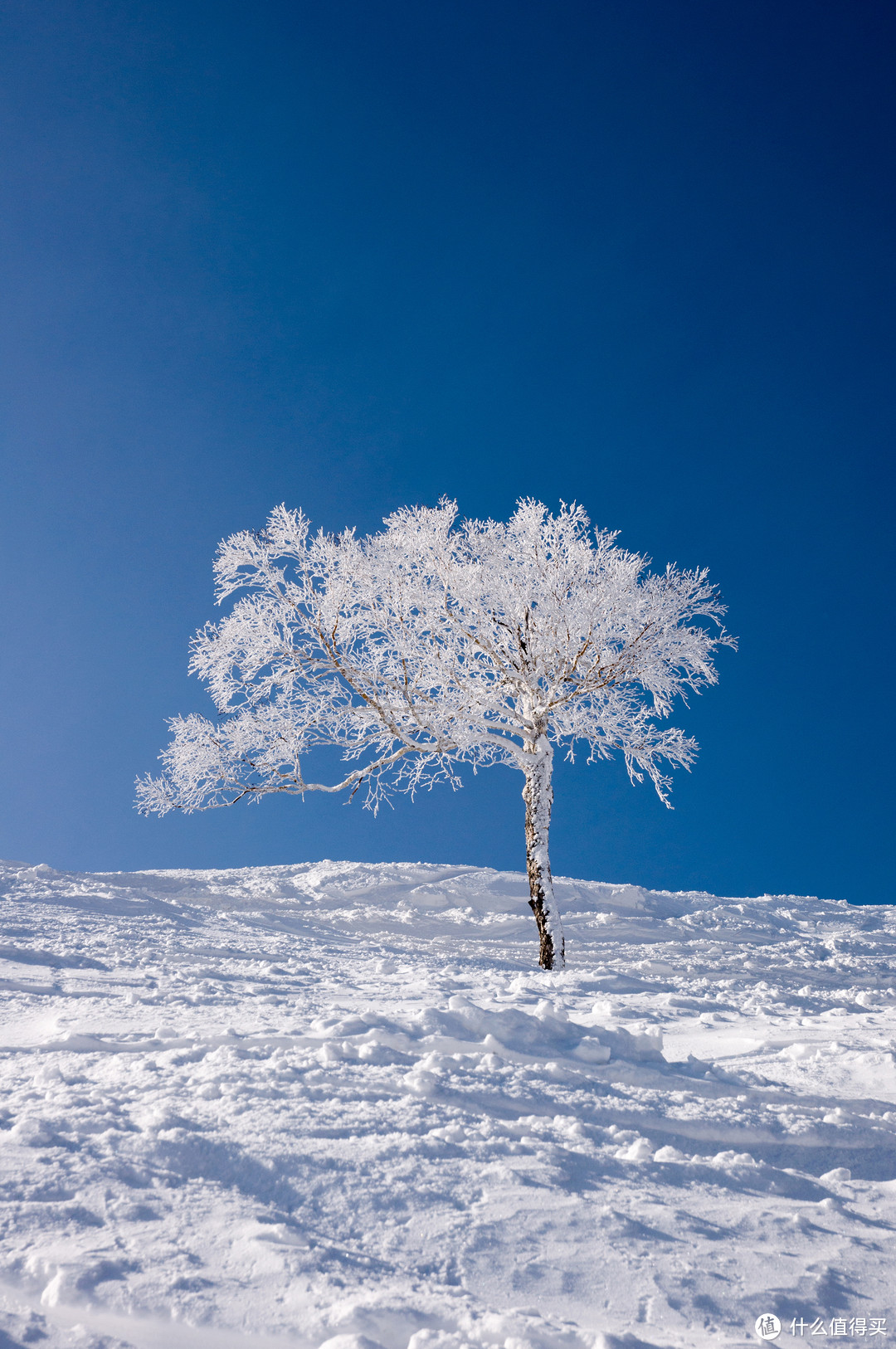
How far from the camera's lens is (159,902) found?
10766 millimetres

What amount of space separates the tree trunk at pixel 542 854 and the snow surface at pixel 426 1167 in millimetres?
4503

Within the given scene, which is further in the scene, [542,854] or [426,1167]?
[542,854]

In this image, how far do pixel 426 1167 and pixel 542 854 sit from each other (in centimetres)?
834

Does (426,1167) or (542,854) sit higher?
(542,854)

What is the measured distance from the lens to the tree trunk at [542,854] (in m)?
10.4

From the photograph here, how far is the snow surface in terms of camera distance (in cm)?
212

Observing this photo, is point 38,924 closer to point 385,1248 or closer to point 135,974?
point 135,974

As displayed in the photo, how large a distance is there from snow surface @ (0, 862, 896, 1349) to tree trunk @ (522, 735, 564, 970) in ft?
14.8

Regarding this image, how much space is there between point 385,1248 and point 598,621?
9.34m

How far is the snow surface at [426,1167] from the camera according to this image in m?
2.12

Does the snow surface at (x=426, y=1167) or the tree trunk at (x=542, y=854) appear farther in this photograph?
the tree trunk at (x=542, y=854)

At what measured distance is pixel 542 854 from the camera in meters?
11.0

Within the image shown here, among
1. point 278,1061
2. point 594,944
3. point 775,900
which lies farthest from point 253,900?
point 775,900

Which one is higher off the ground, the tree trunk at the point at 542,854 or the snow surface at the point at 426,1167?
the tree trunk at the point at 542,854
